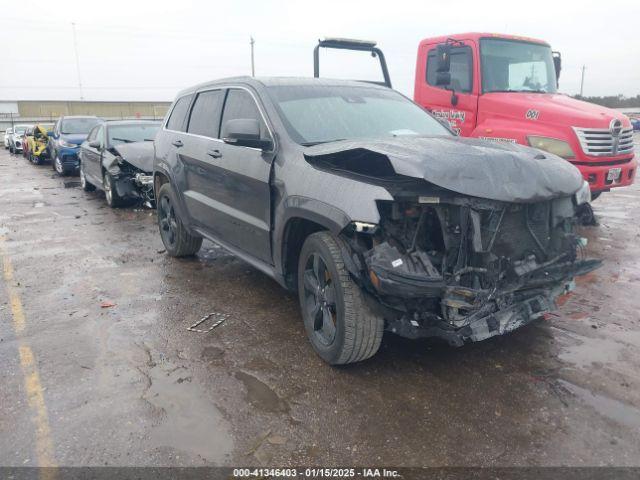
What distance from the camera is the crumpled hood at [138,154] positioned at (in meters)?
9.37

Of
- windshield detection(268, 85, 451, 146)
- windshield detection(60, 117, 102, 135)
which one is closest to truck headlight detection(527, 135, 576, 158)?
windshield detection(268, 85, 451, 146)

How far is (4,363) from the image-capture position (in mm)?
3732

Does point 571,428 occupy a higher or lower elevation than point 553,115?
Result: lower

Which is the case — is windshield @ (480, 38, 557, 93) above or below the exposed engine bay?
above

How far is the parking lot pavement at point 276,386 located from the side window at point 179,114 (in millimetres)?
1837

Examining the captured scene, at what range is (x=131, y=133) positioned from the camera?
10.5 m

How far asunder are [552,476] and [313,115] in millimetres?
3012

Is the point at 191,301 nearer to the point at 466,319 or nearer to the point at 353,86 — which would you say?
the point at 353,86

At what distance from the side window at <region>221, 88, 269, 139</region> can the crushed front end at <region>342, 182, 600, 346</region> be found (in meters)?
1.51

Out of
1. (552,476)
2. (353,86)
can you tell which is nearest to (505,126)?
(353,86)

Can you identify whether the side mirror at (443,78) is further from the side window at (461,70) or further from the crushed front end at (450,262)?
the crushed front end at (450,262)

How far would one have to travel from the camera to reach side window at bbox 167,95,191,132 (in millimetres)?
5859

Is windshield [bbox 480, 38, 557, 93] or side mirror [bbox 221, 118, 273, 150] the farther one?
windshield [bbox 480, 38, 557, 93]

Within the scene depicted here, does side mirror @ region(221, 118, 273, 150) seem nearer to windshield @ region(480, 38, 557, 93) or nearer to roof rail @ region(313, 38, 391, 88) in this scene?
roof rail @ region(313, 38, 391, 88)
